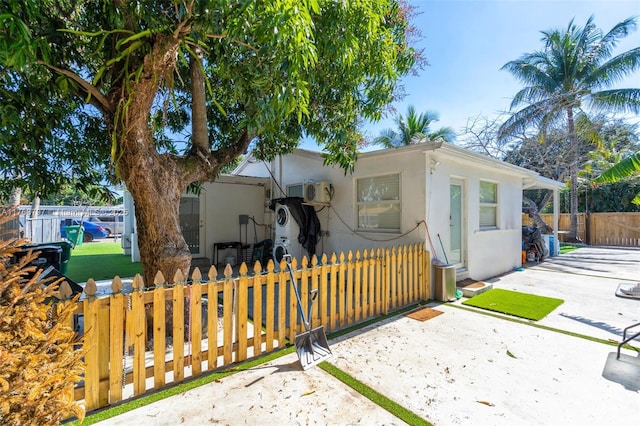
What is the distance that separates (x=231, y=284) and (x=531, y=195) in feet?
83.7

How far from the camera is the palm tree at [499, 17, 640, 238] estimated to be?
43.5 feet

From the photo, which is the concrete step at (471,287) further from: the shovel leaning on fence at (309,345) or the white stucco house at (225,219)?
the white stucco house at (225,219)

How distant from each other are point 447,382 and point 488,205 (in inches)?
237

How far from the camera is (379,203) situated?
650 centimetres

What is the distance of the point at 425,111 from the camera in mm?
17234

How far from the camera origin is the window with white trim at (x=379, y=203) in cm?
625

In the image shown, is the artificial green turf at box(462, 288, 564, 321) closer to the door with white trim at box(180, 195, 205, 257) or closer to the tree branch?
the tree branch

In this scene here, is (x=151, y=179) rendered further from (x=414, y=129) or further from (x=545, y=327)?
(x=414, y=129)

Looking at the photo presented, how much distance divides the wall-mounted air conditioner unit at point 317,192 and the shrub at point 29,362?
570cm

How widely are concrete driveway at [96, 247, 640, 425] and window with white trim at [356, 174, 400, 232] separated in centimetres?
233

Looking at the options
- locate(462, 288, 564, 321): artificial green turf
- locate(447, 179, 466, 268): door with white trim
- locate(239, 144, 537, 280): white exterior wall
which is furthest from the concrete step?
locate(447, 179, 466, 268): door with white trim

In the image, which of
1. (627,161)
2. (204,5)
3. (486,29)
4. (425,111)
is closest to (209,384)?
(204,5)

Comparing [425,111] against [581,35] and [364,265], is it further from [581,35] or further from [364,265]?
[364,265]

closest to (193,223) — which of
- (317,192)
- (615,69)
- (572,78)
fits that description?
(317,192)
